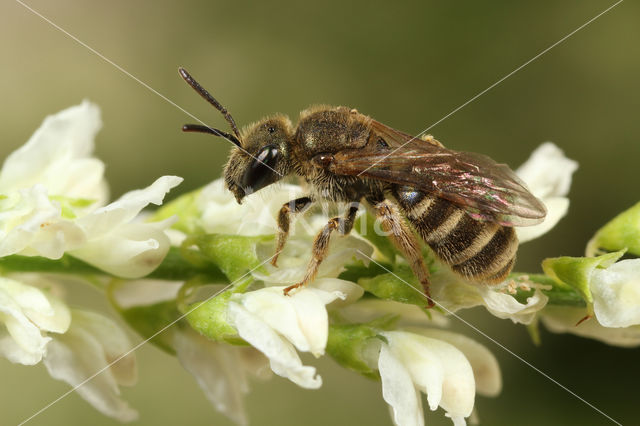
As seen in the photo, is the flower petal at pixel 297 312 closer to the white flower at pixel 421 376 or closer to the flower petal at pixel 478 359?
the white flower at pixel 421 376

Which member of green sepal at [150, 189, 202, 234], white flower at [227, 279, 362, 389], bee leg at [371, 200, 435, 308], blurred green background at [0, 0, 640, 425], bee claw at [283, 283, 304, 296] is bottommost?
blurred green background at [0, 0, 640, 425]

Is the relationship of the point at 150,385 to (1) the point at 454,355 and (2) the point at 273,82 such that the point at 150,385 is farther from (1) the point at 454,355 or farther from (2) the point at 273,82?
(1) the point at 454,355

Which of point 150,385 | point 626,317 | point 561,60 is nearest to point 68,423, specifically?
point 150,385

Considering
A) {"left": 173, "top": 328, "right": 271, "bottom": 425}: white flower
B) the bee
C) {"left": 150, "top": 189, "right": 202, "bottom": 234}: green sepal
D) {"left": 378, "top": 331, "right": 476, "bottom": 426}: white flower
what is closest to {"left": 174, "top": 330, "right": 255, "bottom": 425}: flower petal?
{"left": 173, "top": 328, "right": 271, "bottom": 425}: white flower

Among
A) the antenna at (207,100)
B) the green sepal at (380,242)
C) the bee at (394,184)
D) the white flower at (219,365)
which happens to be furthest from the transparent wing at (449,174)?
the white flower at (219,365)

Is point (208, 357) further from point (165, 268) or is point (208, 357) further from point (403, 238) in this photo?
point (403, 238)

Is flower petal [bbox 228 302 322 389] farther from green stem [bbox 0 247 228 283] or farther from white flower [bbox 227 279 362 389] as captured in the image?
green stem [bbox 0 247 228 283]

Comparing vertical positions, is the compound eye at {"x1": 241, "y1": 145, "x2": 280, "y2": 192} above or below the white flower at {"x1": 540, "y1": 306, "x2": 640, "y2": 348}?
above
